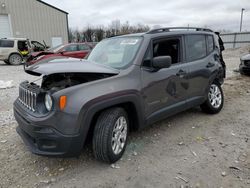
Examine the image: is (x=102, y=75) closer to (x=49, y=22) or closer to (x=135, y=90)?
(x=135, y=90)

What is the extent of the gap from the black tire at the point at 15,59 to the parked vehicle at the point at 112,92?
1276 cm

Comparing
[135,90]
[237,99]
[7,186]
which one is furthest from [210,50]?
[7,186]

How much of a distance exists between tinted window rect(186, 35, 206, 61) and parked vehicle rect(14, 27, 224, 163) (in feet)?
0.06

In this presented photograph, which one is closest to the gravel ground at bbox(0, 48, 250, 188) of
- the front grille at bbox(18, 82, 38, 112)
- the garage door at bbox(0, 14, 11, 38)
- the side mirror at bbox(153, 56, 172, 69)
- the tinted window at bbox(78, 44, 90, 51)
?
the front grille at bbox(18, 82, 38, 112)

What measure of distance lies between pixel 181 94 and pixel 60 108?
2.16 metres

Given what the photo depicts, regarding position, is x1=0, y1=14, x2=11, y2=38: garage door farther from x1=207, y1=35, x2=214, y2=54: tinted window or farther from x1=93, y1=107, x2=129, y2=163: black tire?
x1=93, y1=107, x2=129, y2=163: black tire

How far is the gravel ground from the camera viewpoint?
8.02 ft

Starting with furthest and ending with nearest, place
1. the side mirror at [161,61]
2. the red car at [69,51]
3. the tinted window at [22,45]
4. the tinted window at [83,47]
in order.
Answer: the tinted window at [22,45] < the tinted window at [83,47] < the red car at [69,51] < the side mirror at [161,61]

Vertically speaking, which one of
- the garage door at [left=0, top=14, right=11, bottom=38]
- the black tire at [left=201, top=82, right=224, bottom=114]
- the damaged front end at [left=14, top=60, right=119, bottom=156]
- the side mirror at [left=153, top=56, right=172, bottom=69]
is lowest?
the black tire at [left=201, top=82, right=224, bottom=114]

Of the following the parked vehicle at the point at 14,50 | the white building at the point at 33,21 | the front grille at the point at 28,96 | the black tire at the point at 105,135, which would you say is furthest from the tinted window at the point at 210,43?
the white building at the point at 33,21

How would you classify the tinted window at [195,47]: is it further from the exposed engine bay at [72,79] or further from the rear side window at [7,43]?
the rear side window at [7,43]

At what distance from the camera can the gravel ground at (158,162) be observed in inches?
96.3

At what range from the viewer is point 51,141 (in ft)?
7.58

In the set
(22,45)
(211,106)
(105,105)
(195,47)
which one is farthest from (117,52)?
(22,45)
